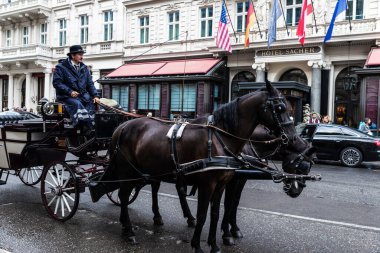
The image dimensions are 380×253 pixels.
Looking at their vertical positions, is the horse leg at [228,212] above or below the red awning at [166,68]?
below

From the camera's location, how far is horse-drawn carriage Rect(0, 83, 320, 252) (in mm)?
4734

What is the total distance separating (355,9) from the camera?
20.1m

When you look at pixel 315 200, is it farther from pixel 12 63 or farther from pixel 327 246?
pixel 12 63

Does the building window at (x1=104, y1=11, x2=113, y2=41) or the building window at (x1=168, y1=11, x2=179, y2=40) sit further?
the building window at (x1=104, y1=11, x2=113, y2=41)

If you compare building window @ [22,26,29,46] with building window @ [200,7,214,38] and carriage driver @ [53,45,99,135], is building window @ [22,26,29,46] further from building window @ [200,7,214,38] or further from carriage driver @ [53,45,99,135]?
carriage driver @ [53,45,99,135]

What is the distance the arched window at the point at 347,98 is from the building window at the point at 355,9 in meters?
2.65

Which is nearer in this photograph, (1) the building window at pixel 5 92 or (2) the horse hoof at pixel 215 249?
(2) the horse hoof at pixel 215 249

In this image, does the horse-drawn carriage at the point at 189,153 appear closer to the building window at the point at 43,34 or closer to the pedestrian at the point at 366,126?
the pedestrian at the point at 366,126

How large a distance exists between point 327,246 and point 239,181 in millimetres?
1453

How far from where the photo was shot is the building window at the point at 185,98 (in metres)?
24.0

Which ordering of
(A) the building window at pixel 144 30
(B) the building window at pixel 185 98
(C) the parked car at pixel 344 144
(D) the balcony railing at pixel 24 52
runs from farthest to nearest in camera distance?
(D) the balcony railing at pixel 24 52
(A) the building window at pixel 144 30
(B) the building window at pixel 185 98
(C) the parked car at pixel 344 144

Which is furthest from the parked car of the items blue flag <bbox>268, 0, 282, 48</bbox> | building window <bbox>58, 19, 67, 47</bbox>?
building window <bbox>58, 19, 67, 47</bbox>

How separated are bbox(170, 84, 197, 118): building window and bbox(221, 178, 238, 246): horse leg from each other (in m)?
18.2

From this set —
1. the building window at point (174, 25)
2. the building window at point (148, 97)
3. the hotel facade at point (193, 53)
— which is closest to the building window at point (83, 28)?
the hotel facade at point (193, 53)
